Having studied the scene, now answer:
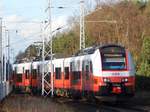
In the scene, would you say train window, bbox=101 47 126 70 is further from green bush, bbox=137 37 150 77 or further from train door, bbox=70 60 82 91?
green bush, bbox=137 37 150 77

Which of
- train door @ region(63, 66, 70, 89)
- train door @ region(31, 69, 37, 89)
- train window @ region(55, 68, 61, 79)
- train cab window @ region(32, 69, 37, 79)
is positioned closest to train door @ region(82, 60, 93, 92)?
train door @ region(63, 66, 70, 89)

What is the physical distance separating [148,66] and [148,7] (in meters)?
18.5

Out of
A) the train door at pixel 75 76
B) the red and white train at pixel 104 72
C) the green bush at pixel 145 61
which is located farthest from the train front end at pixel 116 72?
the green bush at pixel 145 61

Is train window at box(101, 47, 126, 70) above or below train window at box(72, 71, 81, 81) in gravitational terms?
above

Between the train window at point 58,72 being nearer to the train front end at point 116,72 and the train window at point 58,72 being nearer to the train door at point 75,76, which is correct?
the train door at point 75,76

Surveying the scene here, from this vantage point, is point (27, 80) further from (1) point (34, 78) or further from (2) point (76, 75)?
(2) point (76, 75)

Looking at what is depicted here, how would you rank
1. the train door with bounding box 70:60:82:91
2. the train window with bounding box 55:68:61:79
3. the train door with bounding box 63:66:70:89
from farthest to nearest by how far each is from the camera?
the train window with bounding box 55:68:61:79, the train door with bounding box 63:66:70:89, the train door with bounding box 70:60:82:91

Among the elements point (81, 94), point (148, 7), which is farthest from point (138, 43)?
point (81, 94)

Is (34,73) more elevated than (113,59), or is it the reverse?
(113,59)

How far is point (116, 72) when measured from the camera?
110 feet

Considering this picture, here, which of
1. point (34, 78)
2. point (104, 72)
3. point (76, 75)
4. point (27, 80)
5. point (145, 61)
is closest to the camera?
point (104, 72)

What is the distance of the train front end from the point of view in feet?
110

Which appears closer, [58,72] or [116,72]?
[116,72]

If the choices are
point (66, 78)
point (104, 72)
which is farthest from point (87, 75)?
point (66, 78)
